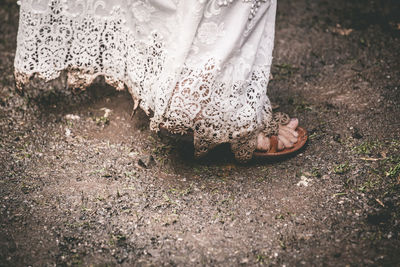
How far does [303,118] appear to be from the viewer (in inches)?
101

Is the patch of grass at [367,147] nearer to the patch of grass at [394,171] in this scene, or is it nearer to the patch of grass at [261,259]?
the patch of grass at [394,171]

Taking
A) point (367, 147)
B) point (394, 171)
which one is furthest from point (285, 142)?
point (394, 171)

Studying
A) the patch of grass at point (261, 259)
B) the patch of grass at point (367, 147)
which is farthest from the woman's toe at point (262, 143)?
the patch of grass at point (261, 259)

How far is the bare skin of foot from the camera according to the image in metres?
2.11

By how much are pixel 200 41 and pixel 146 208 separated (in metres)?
0.88

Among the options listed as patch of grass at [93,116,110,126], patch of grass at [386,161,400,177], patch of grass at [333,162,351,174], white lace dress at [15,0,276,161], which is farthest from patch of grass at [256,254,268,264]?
patch of grass at [93,116,110,126]

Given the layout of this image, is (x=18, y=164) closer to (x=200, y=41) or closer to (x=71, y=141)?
(x=71, y=141)

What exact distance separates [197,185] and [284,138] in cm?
60

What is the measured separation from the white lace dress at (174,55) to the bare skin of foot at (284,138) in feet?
0.23

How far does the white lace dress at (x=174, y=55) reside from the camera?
1.77m

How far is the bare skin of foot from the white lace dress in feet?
0.23

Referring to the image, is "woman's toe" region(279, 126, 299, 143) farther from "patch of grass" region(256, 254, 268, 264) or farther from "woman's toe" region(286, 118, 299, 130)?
"patch of grass" region(256, 254, 268, 264)

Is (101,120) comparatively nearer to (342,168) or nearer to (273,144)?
(273,144)

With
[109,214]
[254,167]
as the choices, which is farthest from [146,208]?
[254,167]
